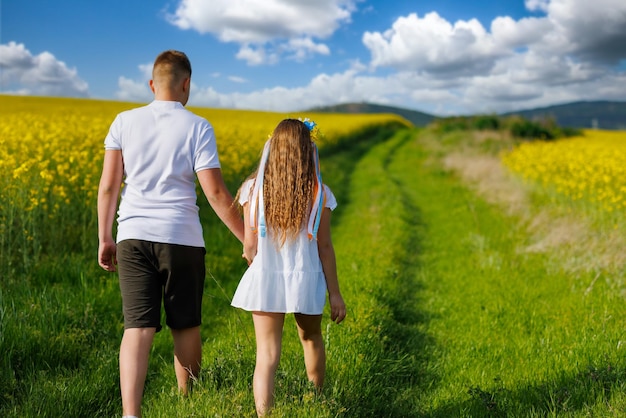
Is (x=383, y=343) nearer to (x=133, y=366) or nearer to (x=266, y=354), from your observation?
(x=266, y=354)

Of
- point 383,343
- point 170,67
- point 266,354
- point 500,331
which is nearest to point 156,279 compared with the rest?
point 266,354

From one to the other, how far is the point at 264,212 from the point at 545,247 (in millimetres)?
5802

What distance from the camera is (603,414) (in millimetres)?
3293

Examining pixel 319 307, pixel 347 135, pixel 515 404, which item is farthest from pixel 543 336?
pixel 347 135

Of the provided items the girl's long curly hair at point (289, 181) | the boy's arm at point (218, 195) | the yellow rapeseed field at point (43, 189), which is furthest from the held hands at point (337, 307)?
the yellow rapeseed field at point (43, 189)

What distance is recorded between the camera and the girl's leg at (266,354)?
292 cm

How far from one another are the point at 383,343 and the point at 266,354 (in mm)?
1804

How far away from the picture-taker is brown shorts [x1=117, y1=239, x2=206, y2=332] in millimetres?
3035

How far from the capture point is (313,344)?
10.3ft

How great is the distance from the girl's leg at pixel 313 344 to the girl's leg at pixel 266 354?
16 cm

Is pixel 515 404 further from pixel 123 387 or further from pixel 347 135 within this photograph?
pixel 347 135

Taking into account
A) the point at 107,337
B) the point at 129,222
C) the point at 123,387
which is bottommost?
the point at 107,337

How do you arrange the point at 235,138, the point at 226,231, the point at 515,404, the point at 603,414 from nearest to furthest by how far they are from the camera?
the point at 603,414 → the point at 515,404 → the point at 226,231 → the point at 235,138

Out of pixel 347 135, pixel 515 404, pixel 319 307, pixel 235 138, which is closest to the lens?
pixel 319 307
